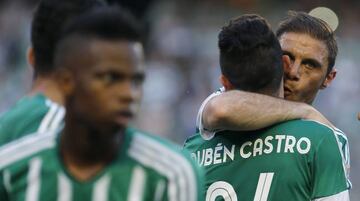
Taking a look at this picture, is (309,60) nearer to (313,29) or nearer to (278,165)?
(313,29)

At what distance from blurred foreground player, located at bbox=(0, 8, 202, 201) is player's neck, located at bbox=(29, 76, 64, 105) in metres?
0.41

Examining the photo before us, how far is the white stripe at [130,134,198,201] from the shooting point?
3.34m

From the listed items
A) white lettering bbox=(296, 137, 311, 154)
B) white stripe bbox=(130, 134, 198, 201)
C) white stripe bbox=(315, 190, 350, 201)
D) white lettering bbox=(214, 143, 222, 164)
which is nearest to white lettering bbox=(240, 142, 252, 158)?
white lettering bbox=(214, 143, 222, 164)

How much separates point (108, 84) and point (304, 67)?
1933mm

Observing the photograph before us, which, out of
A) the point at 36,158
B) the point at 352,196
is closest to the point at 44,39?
the point at 36,158

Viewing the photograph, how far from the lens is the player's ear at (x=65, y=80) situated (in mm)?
3270

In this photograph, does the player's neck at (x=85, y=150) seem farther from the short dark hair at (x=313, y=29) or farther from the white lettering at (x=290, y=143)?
the short dark hair at (x=313, y=29)

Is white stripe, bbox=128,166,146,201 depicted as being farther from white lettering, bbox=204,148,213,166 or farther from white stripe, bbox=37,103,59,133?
white lettering, bbox=204,148,213,166

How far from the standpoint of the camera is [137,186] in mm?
3326

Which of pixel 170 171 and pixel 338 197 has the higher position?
pixel 170 171

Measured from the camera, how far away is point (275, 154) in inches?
177

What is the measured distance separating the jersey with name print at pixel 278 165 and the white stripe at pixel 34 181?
1.39 m

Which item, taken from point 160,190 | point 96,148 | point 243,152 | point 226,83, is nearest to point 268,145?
point 243,152

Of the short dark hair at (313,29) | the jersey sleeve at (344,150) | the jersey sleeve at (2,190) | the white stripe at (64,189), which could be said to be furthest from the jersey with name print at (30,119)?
the short dark hair at (313,29)
